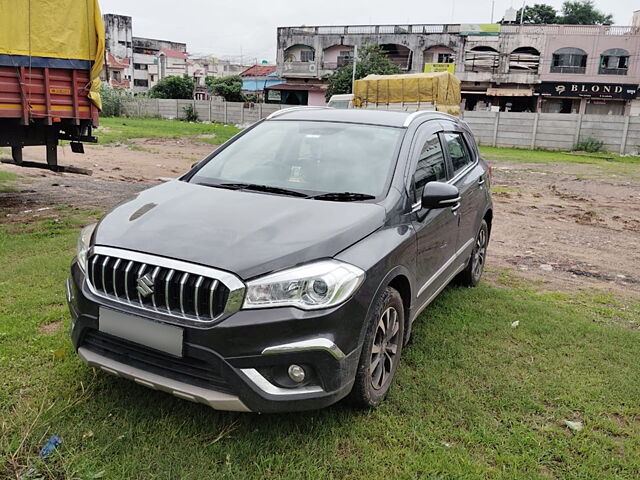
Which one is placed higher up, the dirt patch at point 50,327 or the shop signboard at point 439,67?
the shop signboard at point 439,67

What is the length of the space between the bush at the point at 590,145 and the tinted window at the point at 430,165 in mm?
22244

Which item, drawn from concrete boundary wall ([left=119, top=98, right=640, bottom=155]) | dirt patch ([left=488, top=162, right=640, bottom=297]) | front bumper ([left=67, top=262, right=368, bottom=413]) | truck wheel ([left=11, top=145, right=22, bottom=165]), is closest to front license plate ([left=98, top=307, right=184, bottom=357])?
front bumper ([left=67, top=262, right=368, bottom=413])

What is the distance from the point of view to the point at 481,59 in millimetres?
39625

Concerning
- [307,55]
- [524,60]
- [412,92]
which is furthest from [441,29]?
[412,92]

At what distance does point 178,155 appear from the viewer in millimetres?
17000

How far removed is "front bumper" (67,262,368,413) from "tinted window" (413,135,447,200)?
127cm

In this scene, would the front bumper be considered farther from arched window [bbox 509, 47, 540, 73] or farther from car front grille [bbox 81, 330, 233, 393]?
arched window [bbox 509, 47, 540, 73]

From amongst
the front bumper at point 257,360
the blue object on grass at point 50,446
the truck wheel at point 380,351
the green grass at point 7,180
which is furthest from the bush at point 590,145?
the blue object on grass at point 50,446

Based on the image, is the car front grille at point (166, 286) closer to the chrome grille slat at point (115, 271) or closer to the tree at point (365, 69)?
the chrome grille slat at point (115, 271)

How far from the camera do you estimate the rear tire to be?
5.25 metres

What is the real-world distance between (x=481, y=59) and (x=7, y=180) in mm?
36213

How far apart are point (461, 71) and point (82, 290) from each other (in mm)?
40916

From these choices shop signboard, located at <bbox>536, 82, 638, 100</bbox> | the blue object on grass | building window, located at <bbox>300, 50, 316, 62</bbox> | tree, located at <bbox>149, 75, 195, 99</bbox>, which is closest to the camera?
the blue object on grass

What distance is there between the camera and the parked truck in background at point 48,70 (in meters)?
6.84
